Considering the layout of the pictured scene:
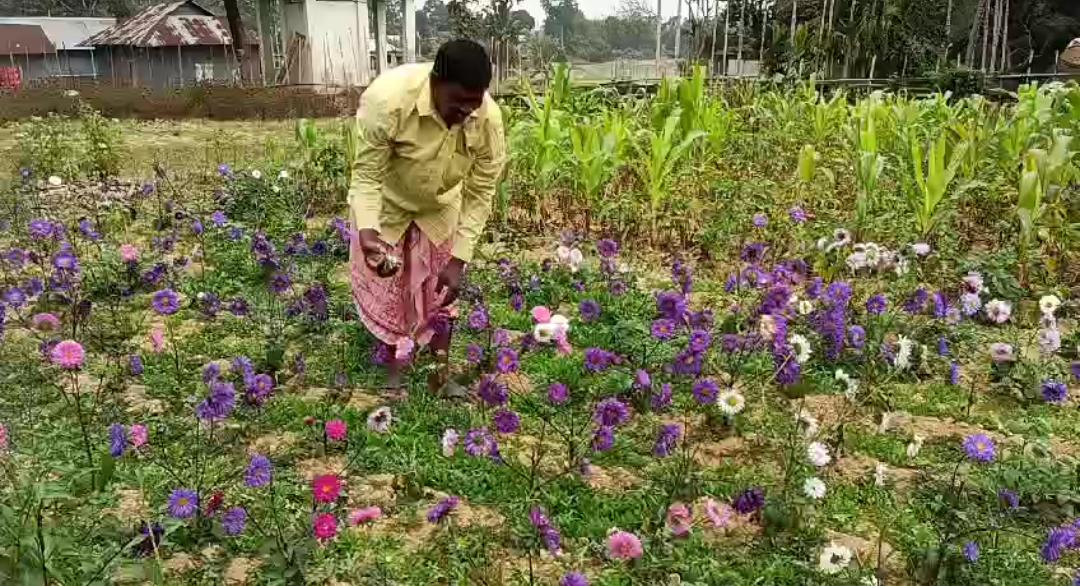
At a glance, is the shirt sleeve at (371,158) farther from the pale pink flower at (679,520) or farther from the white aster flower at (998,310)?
the white aster flower at (998,310)

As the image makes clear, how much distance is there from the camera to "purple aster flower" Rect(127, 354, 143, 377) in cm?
291

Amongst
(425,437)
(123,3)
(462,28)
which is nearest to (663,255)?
(425,437)

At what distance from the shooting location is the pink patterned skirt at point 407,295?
2.94 m

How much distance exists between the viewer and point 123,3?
124ft

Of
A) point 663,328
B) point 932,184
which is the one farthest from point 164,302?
point 932,184

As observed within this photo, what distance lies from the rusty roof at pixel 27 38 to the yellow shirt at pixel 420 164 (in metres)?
30.8

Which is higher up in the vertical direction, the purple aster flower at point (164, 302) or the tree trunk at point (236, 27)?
the tree trunk at point (236, 27)

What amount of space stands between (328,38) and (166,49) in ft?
18.7

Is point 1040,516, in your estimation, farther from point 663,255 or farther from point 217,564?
point 663,255

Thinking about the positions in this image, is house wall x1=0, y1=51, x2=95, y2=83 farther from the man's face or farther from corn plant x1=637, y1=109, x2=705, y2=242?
the man's face

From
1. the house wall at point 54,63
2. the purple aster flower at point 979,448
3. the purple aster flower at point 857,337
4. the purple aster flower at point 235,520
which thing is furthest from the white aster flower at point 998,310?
the house wall at point 54,63

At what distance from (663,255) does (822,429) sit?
2112mm

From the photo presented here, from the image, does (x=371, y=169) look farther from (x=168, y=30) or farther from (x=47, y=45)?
(x=47, y=45)

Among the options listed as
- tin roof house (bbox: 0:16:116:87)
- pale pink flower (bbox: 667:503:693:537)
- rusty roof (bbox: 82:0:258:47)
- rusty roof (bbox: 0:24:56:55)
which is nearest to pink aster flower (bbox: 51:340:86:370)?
pale pink flower (bbox: 667:503:693:537)
